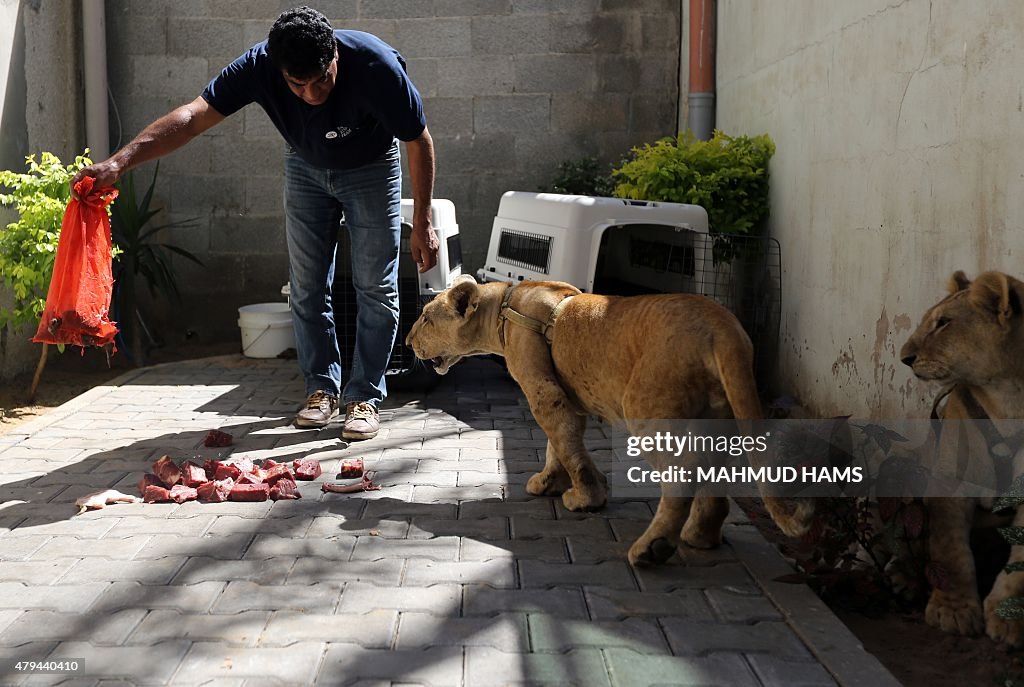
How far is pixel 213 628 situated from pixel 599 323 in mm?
1756

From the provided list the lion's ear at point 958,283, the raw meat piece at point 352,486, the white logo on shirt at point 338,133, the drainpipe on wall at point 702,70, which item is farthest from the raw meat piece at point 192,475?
the drainpipe on wall at point 702,70

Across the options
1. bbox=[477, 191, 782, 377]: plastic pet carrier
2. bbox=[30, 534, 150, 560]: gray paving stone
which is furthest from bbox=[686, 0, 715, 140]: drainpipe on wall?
bbox=[30, 534, 150, 560]: gray paving stone

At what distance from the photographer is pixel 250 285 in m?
8.74

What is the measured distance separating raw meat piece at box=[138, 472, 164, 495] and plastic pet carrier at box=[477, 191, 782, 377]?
8.02 ft

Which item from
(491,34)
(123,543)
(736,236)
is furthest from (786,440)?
(491,34)

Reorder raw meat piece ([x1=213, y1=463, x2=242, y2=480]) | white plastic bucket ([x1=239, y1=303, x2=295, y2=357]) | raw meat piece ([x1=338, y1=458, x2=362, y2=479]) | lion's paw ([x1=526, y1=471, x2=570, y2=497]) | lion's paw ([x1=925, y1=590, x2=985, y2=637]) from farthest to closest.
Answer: white plastic bucket ([x1=239, y1=303, x2=295, y2=357]) → raw meat piece ([x1=338, y1=458, x2=362, y2=479]) → raw meat piece ([x1=213, y1=463, x2=242, y2=480]) → lion's paw ([x1=526, y1=471, x2=570, y2=497]) → lion's paw ([x1=925, y1=590, x2=985, y2=637])

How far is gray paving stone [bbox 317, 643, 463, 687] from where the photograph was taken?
2.63 m

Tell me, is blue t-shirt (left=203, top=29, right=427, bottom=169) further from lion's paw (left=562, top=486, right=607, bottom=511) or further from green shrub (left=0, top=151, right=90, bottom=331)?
lion's paw (left=562, top=486, right=607, bottom=511)

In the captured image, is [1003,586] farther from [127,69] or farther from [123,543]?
[127,69]

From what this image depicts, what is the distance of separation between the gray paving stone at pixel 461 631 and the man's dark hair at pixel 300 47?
8.20ft

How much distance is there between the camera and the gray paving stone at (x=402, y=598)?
311 cm

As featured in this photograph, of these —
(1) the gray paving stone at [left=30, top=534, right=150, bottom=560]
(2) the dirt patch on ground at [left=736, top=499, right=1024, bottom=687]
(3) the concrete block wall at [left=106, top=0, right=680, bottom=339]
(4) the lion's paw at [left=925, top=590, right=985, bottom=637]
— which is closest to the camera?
(2) the dirt patch on ground at [left=736, top=499, right=1024, bottom=687]

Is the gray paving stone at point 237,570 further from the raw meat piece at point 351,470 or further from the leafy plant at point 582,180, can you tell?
the leafy plant at point 582,180

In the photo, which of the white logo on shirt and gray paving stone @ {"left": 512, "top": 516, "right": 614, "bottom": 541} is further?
the white logo on shirt
